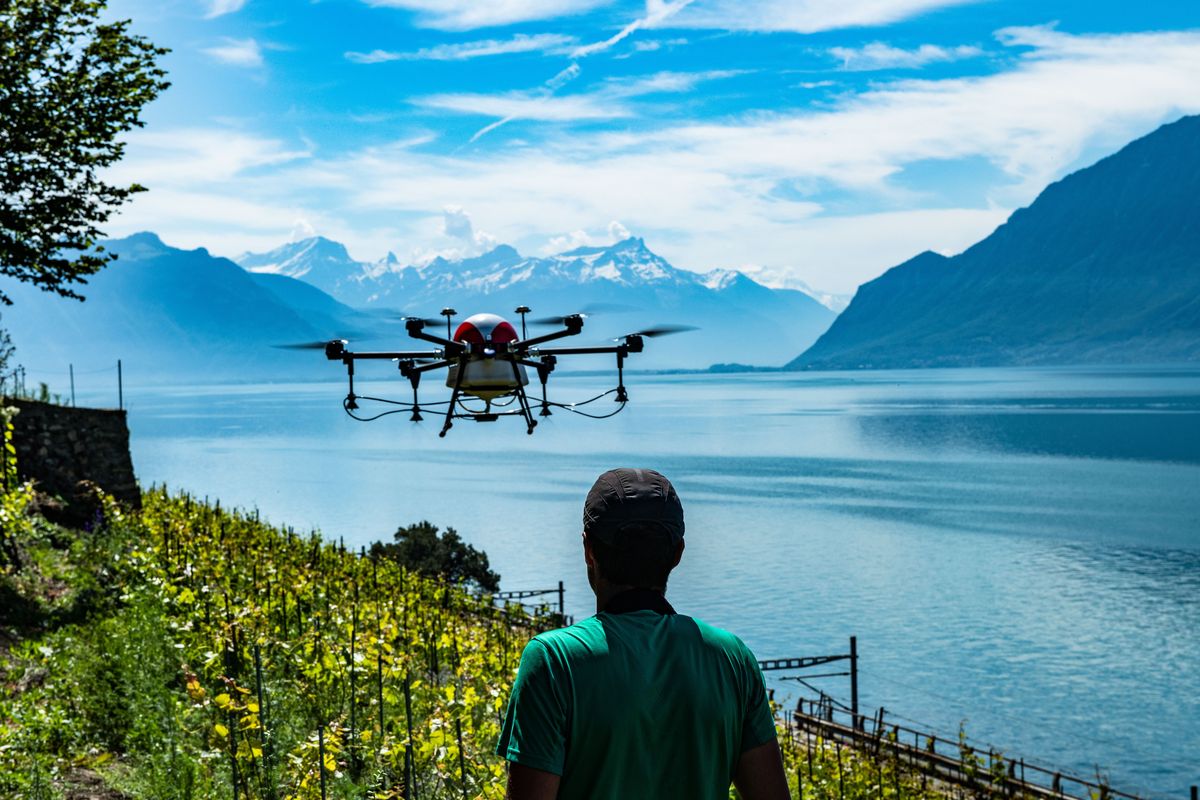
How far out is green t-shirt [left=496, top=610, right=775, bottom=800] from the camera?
9.52 ft

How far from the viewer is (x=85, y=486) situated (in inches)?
897

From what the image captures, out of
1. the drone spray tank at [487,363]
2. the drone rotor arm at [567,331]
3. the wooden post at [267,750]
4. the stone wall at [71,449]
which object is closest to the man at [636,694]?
A: the wooden post at [267,750]

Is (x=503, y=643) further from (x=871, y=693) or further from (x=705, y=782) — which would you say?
(x=871, y=693)

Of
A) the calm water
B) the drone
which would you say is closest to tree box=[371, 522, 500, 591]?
the calm water

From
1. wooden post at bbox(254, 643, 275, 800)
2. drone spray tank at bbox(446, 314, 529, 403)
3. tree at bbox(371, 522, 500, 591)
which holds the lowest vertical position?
tree at bbox(371, 522, 500, 591)

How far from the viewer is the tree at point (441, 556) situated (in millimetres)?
47844

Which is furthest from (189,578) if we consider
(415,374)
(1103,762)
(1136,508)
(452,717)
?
(1136,508)

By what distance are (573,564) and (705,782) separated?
67732 mm

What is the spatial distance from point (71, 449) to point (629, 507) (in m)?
23.4

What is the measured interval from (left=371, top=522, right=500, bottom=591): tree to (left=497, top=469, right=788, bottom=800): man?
44427mm

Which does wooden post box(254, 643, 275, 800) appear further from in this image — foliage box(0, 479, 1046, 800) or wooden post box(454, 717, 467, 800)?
wooden post box(454, 717, 467, 800)

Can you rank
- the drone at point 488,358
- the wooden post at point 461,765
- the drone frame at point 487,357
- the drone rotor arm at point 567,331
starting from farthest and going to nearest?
1. the drone at point 488,358
2. the drone frame at point 487,357
3. the drone rotor arm at point 567,331
4. the wooden post at point 461,765

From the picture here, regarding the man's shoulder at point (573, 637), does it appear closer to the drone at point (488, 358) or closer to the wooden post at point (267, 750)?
the wooden post at point (267, 750)

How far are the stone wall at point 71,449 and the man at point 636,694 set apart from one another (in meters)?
21.6
